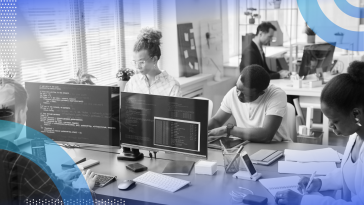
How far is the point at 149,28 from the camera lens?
2365mm

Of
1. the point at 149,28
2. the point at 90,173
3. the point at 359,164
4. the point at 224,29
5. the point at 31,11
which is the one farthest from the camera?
the point at 149,28

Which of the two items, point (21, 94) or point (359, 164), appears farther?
point (21, 94)

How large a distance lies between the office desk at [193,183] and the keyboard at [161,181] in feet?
0.07

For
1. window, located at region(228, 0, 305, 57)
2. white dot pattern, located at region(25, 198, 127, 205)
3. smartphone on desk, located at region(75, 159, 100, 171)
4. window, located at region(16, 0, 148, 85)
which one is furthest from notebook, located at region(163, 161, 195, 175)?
window, located at region(16, 0, 148, 85)

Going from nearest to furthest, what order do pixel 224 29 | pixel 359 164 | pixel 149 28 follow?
pixel 359 164, pixel 224 29, pixel 149 28

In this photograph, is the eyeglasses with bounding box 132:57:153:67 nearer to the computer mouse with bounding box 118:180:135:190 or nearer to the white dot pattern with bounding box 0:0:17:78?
the white dot pattern with bounding box 0:0:17:78

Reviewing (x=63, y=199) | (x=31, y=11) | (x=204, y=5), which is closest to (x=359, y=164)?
(x=204, y=5)

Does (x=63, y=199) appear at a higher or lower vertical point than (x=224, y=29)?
lower

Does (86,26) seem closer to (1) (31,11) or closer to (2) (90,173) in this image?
(1) (31,11)

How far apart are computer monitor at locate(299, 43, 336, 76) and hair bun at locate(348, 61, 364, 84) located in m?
0.38

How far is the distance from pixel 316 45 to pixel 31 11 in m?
1.58

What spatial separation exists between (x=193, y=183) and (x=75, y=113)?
0.73 metres

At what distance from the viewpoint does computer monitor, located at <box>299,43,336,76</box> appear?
1.81 meters

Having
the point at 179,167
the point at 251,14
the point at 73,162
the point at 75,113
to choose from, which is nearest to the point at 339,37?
the point at 251,14
